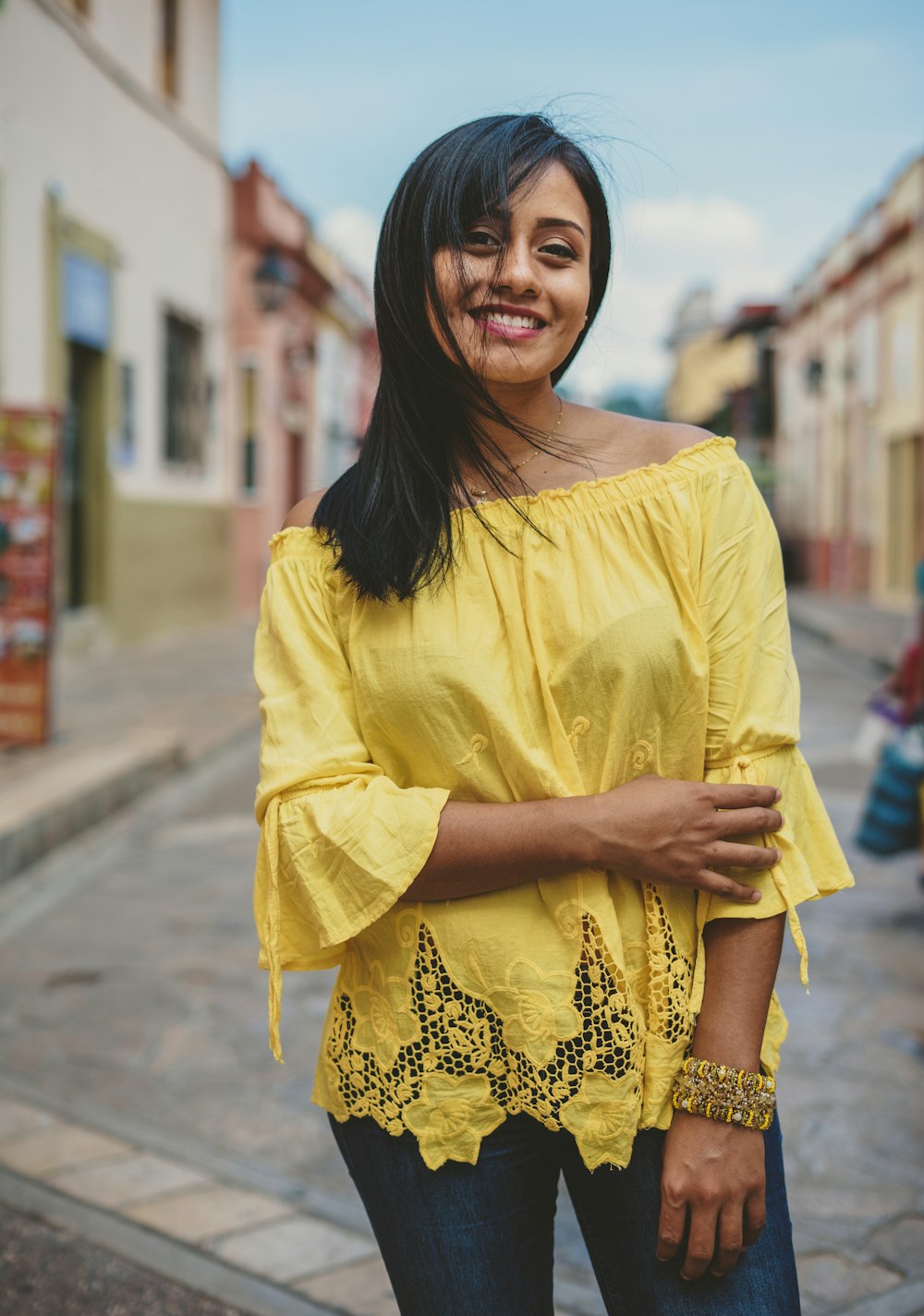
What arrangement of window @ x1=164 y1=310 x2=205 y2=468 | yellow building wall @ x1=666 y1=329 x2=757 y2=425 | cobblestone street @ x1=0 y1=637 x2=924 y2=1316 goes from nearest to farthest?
cobblestone street @ x1=0 y1=637 x2=924 y2=1316
window @ x1=164 y1=310 x2=205 y2=468
yellow building wall @ x1=666 y1=329 x2=757 y2=425

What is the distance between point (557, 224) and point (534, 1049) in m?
0.87

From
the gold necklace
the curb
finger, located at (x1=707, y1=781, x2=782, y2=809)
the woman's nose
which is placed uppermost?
the woman's nose

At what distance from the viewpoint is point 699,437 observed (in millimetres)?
1557

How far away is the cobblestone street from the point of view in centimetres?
285

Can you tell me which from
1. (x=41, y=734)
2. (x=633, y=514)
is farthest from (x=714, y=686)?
(x=41, y=734)

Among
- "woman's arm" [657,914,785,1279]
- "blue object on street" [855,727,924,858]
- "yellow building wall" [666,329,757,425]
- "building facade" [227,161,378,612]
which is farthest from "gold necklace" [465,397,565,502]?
"yellow building wall" [666,329,757,425]

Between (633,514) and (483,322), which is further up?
(483,322)

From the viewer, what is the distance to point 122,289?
1337 cm

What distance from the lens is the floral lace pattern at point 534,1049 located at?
4.74 ft

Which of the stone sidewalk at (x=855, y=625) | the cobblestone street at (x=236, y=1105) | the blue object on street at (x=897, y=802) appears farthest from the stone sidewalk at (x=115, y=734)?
the stone sidewalk at (x=855, y=625)

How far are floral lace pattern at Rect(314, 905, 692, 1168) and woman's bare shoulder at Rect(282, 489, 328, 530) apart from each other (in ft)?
1.57

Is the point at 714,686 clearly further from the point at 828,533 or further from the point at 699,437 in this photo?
the point at 828,533

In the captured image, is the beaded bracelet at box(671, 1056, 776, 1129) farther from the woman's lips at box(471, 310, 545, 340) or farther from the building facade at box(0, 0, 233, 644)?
the building facade at box(0, 0, 233, 644)

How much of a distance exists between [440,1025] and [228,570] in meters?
16.6
